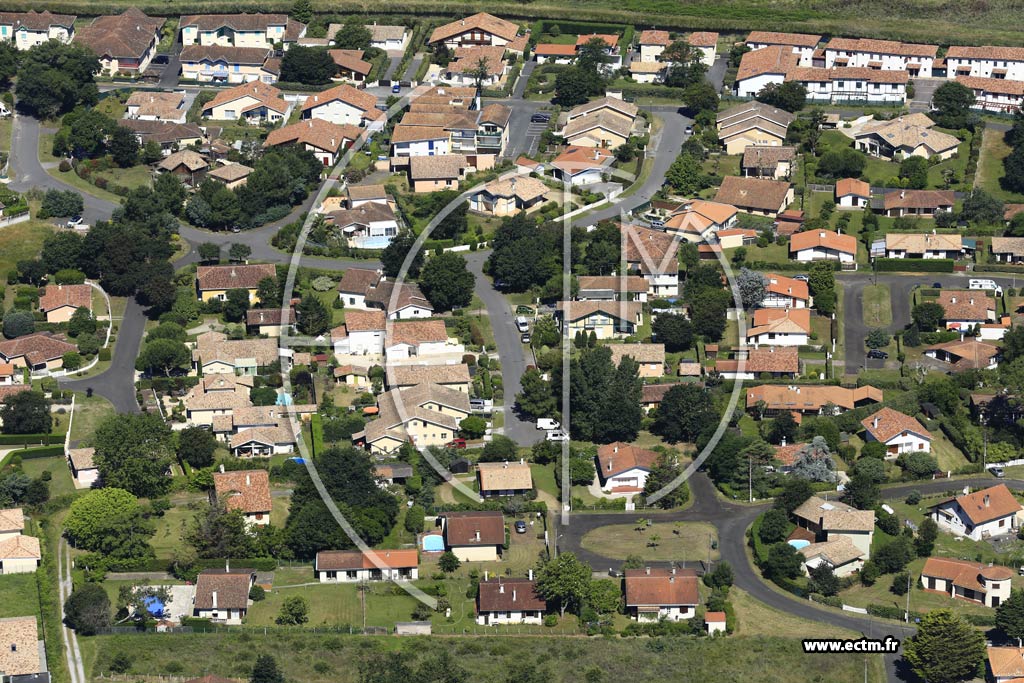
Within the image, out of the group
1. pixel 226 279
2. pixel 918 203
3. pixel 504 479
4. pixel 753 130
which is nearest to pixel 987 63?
pixel 753 130

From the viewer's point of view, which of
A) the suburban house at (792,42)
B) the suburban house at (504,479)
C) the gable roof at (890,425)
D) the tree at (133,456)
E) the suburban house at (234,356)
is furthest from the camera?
the suburban house at (792,42)

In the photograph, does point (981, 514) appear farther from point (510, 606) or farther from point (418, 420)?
point (418, 420)

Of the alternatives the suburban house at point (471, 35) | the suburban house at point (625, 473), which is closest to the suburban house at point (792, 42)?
the suburban house at point (471, 35)

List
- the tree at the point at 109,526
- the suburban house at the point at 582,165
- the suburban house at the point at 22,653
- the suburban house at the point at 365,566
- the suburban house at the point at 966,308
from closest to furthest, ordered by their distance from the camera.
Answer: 1. the suburban house at the point at 22,653
2. the suburban house at the point at 365,566
3. the tree at the point at 109,526
4. the suburban house at the point at 966,308
5. the suburban house at the point at 582,165

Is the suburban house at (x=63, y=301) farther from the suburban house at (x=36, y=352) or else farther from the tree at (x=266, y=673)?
the tree at (x=266, y=673)

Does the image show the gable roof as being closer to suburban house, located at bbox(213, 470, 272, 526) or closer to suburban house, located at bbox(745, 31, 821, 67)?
suburban house, located at bbox(213, 470, 272, 526)

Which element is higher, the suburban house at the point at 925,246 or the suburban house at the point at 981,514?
the suburban house at the point at 925,246

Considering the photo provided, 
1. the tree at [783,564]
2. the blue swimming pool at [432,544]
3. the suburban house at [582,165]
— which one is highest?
the suburban house at [582,165]
